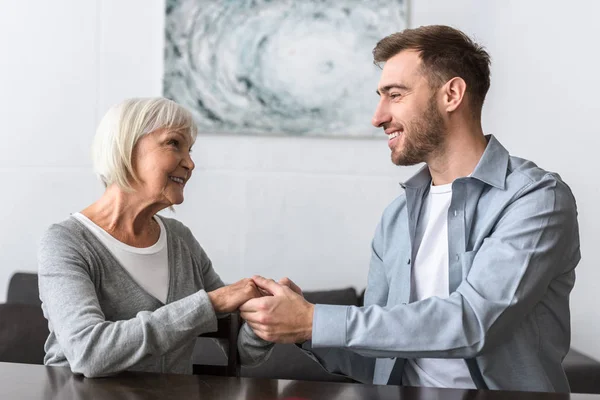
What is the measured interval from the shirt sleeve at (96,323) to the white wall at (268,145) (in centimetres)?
172

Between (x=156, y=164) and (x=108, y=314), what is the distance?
1.46 ft

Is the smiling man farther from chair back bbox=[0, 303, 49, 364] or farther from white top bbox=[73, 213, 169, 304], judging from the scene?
chair back bbox=[0, 303, 49, 364]

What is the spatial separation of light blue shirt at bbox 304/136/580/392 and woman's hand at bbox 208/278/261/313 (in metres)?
0.19

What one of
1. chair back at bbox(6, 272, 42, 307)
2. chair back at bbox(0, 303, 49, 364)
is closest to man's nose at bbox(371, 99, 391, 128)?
chair back at bbox(0, 303, 49, 364)

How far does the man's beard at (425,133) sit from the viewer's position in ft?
7.23

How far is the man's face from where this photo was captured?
2.21 meters

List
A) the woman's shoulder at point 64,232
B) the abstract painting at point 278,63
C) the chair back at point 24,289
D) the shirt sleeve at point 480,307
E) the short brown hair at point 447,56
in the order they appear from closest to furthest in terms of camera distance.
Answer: the shirt sleeve at point 480,307, the woman's shoulder at point 64,232, the short brown hair at point 447,56, the chair back at point 24,289, the abstract painting at point 278,63

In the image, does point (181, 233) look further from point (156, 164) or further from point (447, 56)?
point (447, 56)

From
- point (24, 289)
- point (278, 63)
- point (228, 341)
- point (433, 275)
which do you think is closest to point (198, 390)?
point (228, 341)

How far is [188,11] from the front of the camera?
353 centimetres

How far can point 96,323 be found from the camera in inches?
68.4

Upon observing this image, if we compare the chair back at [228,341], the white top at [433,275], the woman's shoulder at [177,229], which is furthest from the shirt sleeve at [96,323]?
the white top at [433,275]

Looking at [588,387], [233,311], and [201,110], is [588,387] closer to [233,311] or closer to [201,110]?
[233,311]

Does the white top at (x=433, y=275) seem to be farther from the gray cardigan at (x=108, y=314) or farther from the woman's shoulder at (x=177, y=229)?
the woman's shoulder at (x=177, y=229)
